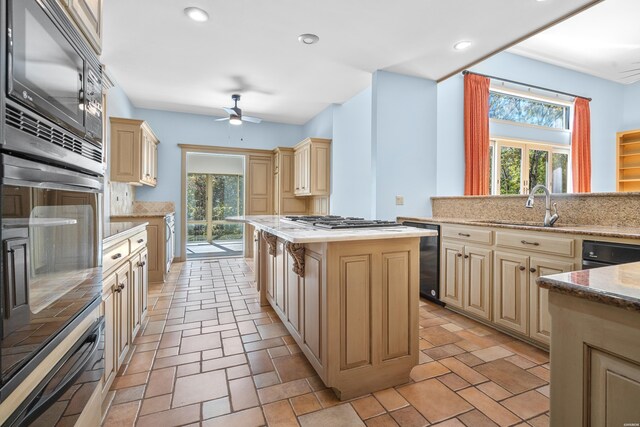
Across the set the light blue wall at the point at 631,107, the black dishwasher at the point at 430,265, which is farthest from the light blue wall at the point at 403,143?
the light blue wall at the point at 631,107

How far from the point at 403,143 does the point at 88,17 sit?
10.8ft

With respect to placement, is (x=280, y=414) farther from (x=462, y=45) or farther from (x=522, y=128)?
(x=522, y=128)

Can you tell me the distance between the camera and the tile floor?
1.63 metres

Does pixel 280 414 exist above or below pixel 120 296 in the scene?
below

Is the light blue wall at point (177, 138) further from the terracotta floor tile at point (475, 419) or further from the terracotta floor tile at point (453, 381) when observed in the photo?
the terracotta floor tile at point (475, 419)

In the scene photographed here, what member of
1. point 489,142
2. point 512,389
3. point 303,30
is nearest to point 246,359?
point 512,389

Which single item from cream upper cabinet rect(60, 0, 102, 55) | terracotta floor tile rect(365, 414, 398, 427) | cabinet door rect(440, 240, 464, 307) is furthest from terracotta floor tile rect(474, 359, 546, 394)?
cream upper cabinet rect(60, 0, 102, 55)

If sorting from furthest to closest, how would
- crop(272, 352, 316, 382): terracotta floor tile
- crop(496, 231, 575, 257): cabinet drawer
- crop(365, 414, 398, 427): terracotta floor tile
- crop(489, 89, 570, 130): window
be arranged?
1. crop(489, 89, 570, 130): window
2. crop(496, 231, 575, 257): cabinet drawer
3. crop(272, 352, 316, 382): terracotta floor tile
4. crop(365, 414, 398, 427): terracotta floor tile

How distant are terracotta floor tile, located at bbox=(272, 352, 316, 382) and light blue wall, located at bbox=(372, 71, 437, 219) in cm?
203

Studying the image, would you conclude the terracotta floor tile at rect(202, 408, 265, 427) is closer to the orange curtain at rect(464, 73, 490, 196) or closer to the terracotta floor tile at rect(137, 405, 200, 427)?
the terracotta floor tile at rect(137, 405, 200, 427)

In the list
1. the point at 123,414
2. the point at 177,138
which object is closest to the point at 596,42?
the point at 123,414

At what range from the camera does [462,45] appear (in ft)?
10.5

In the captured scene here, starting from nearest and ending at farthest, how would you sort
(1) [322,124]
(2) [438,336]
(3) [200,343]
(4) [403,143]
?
(3) [200,343], (2) [438,336], (4) [403,143], (1) [322,124]

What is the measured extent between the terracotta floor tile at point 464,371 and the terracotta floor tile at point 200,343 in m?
1.72
